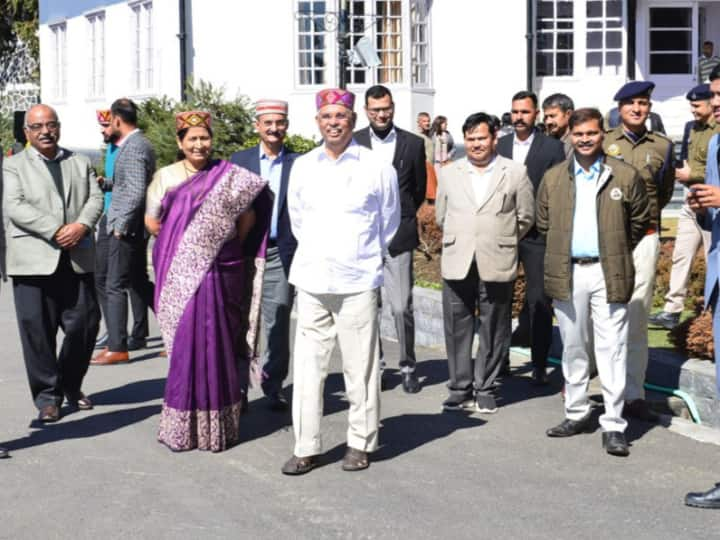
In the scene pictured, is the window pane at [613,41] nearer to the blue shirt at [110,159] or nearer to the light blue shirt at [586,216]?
the blue shirt at [110,159]

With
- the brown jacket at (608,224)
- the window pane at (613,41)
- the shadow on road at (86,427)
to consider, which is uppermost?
the window pane at (613,41)

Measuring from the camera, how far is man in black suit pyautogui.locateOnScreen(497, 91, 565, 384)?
9438 millimetres

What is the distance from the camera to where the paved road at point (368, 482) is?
631 cm

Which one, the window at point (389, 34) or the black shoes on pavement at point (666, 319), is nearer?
the black shoes on pavement at point (666, 319)

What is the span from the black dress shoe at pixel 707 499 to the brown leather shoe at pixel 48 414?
4088 millimetres

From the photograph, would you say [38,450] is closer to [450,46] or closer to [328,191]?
[328,191]

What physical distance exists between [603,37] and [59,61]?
1373cm

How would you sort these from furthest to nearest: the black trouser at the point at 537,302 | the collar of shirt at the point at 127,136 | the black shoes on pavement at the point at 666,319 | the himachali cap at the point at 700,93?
the black shoes on pavement at the point at 666,319 < the collar of shirt at the point at 127,136 < the himachali cap at the point at 700,93 < the black trouser at the point at 537,302

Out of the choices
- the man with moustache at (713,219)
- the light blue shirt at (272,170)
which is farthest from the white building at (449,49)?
the man with moustache at (713,219)

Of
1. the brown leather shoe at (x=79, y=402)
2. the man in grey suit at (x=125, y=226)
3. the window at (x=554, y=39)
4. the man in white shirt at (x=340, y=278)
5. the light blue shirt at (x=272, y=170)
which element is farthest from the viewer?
the window at (x=554, y=39)

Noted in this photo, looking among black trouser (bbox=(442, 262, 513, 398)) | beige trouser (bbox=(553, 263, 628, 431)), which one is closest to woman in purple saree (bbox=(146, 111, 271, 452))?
black trouser (bbox=(442, 262, 513, 398))

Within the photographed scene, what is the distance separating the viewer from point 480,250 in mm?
8727

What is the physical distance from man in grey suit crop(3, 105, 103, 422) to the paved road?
41cm

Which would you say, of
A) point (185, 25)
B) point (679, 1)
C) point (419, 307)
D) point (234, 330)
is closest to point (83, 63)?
point (185, 25)
